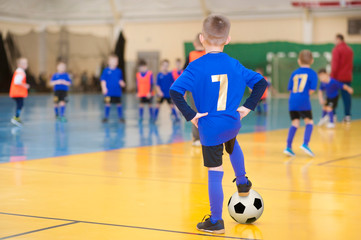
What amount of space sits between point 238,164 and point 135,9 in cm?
3469

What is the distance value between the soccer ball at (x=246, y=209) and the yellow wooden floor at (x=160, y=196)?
0.08 metres

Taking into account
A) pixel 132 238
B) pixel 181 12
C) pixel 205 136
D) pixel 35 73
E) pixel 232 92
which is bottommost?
pixel 132 238

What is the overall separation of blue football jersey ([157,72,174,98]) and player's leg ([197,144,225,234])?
11926mm

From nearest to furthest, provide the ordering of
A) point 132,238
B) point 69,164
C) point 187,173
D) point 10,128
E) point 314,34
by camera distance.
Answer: point 132,238 → point 187,173 → point 69,164 → point 10,128 → point 314,34

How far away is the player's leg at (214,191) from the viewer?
4.50 metres

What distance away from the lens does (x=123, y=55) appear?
121ft

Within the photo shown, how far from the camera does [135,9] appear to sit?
126 feet

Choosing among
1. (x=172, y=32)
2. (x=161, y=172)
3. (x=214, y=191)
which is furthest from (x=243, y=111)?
(x=172, y=32)

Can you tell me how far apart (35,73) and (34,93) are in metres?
1.53

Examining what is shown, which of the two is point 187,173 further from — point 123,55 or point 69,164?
point 123,55

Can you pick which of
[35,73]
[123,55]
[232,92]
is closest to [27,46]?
[35,73]

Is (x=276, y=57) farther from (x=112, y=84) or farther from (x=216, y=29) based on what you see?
(x=216, y=29)

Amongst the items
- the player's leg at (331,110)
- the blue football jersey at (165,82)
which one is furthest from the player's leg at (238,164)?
the blue football jersey at (165,82)

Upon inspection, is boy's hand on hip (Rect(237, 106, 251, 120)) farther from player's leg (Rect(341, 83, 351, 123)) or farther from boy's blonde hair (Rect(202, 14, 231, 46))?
player's leg (Rect(341, 83, 351, 123))
